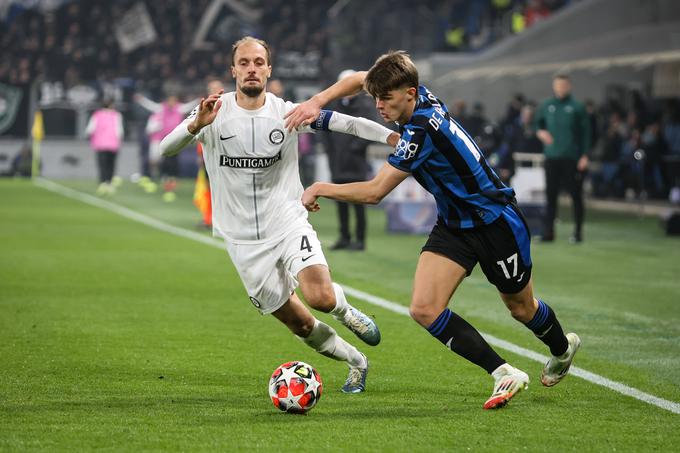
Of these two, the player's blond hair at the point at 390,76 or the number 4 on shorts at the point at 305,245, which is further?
the number 4 on shorts at the point at 305,245

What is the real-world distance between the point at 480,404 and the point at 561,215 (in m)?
17.4

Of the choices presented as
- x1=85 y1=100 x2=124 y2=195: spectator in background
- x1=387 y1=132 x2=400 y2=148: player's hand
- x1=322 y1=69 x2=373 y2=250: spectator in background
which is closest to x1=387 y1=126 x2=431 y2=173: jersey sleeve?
x1=387 y1=132 x2=400 y2=148: player's hand

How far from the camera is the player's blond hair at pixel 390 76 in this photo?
6.75 meters

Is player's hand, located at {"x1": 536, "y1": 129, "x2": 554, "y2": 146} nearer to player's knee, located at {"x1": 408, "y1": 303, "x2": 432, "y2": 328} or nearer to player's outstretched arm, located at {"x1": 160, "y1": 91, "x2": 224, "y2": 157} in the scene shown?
player's outstretched arm, located at {"x1": 160, "y1": 91, "x2": 224, "y2": 157}

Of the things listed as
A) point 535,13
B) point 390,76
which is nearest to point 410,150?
point 390,76

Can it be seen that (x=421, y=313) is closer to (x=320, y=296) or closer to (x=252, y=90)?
(x=320, y=296)

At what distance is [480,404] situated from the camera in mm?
7305

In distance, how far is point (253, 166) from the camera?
7520mm

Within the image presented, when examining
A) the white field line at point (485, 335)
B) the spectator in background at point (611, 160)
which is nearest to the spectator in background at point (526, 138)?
the spectator in background at point (611, 160)

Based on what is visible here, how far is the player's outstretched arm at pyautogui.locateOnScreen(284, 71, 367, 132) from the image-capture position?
731cm

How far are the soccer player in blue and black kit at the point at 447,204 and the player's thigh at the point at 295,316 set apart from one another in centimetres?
74

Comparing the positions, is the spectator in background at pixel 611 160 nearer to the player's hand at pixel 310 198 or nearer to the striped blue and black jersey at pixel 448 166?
the striped blue and black jersey at pixel 448 166

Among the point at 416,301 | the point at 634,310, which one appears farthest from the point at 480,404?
the point at 634,310

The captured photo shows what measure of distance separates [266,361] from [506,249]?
90.8 inches
